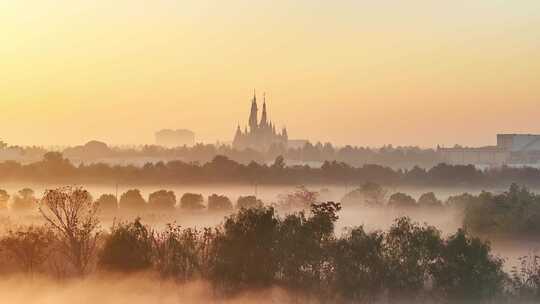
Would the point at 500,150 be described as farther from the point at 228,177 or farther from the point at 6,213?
the point at 6,213

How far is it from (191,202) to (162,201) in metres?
2.48

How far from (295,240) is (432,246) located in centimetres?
492

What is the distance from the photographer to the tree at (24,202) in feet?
202

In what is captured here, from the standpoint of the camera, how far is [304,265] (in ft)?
88.0

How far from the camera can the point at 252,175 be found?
83625 millimetres

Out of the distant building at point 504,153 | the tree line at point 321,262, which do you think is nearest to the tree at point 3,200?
the tree line at point 321,262

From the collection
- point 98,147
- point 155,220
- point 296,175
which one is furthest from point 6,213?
point 98,147

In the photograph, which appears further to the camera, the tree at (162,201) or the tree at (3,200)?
the tree at (162,201)

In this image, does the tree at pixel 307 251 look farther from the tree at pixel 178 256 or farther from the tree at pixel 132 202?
the tree at pixel 132 202

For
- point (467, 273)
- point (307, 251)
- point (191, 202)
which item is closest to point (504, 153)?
point (191, 202)

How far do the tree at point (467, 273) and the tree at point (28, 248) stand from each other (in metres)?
15.4

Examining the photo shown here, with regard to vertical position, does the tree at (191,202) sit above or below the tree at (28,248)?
above

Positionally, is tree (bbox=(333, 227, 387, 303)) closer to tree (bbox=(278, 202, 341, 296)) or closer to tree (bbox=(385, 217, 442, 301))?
tree (bbox=(385, 217, 442, 301))

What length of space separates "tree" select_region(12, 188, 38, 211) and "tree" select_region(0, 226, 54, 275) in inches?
1208
